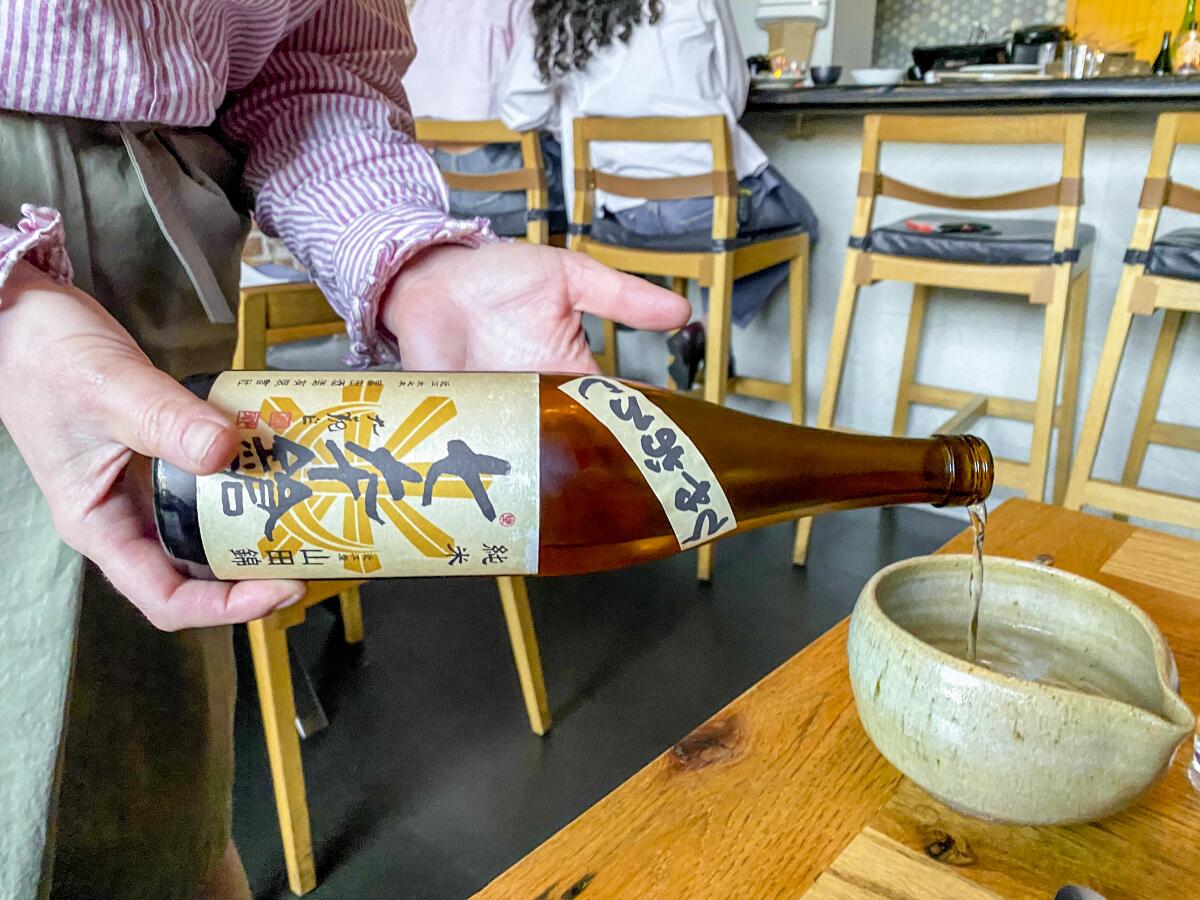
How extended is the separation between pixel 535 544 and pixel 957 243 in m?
1.30

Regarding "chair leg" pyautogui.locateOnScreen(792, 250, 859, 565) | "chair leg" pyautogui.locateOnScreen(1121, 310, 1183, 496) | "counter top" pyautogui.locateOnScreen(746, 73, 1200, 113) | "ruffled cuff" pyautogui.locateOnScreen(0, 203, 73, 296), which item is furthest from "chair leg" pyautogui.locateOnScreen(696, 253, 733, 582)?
"ruffled cuff" pyautogui.locateOnScreen(0, 203, 73, 296)

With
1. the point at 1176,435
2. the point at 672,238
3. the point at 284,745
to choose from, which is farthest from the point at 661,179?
the point at 284,745

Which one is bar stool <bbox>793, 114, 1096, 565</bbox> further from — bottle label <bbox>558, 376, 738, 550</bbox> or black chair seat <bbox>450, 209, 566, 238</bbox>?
bottle label <bbox>558, 376, 738, 550</bbox>

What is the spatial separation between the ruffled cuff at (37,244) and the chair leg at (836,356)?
1309 millimetres

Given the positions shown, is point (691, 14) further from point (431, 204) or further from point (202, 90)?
point (202, 90)

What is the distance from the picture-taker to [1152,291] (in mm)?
1311

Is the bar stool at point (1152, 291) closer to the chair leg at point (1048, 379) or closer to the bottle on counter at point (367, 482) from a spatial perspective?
the chair leg at point (1048, 379)

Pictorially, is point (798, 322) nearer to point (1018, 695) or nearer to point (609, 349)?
point (609, 349)

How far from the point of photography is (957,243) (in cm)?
149

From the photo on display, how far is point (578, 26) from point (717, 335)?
0.74m

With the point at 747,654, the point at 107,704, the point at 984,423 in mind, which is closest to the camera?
the point at 107,704

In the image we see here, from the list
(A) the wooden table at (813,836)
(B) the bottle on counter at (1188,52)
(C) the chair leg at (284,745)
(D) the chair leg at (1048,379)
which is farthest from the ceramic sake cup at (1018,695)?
(B) the bottle on counter at (1188,52)

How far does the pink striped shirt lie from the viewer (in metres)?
0.43

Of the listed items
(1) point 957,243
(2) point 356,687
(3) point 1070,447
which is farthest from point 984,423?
(2) point 356,687
